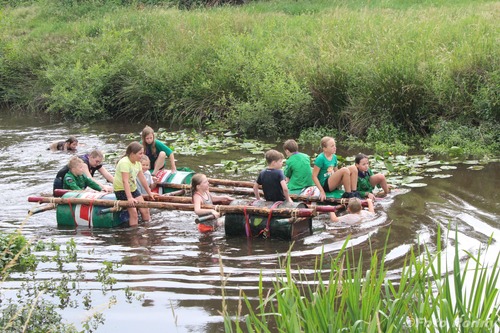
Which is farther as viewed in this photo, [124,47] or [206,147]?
[124,47]

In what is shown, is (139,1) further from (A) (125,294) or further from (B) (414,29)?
(A) (125,294)

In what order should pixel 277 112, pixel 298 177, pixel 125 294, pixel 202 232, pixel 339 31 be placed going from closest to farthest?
pixel 125 294, pixel 202 232, pixel 298 177, pixel 277 112, pixel 339 31

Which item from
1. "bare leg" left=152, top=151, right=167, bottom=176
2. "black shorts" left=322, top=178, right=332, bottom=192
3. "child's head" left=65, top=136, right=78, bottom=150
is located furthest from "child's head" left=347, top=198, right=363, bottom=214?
"child's head" left=65, top=136, right=78, bottom=150

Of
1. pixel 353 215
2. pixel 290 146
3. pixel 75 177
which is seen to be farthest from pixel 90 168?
pixel 353 215

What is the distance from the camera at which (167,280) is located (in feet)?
27.9

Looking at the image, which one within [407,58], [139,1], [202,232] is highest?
[139,1]

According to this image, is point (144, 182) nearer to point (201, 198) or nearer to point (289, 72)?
point (201, 198)

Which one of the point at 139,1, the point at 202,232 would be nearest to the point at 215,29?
the point at 139,1

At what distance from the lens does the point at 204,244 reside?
10.1 m

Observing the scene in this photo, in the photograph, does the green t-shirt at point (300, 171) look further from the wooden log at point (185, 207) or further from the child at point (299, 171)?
the wooden log at point (185, 207)

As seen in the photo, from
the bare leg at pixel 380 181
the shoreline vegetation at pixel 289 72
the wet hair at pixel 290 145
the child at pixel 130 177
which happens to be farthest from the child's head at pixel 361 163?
the shoreline vegetation at pixel 289 72

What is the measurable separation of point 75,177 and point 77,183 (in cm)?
10

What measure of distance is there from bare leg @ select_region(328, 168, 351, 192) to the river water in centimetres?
58

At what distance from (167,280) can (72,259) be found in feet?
4.67
